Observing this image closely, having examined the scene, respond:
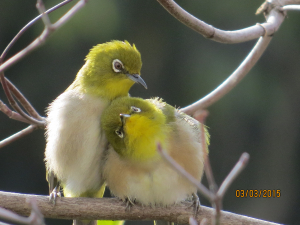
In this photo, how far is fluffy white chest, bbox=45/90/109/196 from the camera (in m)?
3.48

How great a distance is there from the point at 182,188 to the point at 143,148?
1.59 feet

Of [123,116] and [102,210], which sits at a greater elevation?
[123,116]

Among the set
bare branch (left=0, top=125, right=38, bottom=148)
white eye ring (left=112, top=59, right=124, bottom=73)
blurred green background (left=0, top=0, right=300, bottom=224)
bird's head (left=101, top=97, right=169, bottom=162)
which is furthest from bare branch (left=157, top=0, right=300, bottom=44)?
blurred green background (left=0, top=0, right=300, bottom=224)

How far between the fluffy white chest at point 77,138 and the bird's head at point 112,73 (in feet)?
0.39

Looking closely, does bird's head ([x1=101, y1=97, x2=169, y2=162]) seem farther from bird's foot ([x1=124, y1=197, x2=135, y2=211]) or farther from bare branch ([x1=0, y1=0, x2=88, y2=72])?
bare branch ([x1=0, y1=0, x2=88, y2=72])

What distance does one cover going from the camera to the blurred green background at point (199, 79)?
10.1m

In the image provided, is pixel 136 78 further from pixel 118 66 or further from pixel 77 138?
pixel 77 138

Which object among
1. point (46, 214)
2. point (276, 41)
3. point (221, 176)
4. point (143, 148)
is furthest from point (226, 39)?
point (276, 41)

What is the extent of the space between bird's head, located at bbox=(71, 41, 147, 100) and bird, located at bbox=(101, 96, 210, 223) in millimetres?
224

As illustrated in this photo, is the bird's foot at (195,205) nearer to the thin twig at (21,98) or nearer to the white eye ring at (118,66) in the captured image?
the white eye ring at (118,66)

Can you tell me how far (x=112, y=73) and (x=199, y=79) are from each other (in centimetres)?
686

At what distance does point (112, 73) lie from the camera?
12.3 ft

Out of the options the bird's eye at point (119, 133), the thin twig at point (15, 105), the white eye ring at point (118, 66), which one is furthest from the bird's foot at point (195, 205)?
the thin twig at point (15, 105)

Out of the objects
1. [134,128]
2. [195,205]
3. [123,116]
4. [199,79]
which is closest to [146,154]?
[134,128]
